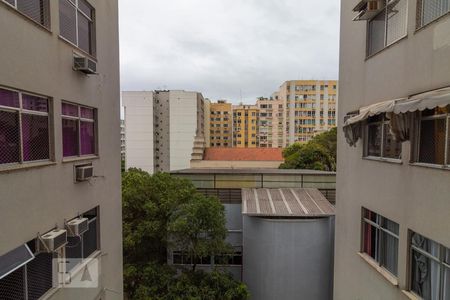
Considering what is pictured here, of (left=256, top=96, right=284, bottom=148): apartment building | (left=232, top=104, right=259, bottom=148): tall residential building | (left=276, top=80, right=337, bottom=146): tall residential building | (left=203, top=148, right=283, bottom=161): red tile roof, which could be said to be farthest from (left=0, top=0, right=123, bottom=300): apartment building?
(left=232, top=104, right=259, bottom=148): tall residential building

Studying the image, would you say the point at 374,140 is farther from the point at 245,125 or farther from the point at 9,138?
the point at 245,125

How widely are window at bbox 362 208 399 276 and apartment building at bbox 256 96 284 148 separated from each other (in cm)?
6459

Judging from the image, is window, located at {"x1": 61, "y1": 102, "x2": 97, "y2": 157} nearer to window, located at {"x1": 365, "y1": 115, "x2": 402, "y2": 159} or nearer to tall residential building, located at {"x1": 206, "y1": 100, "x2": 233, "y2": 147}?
window, located at {"x1": 365, "y1": 115, "x2": 402, "y2": 159}

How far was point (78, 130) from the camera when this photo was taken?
5.59 meters

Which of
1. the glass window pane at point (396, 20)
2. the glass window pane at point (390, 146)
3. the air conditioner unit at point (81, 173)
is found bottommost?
the air conditioner unit at point (81, 173)

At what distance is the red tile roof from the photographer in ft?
152

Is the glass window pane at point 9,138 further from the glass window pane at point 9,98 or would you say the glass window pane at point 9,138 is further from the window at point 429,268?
the window at point 429,268

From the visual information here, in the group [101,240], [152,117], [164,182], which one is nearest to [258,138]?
[152,117]

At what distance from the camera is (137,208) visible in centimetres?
1130

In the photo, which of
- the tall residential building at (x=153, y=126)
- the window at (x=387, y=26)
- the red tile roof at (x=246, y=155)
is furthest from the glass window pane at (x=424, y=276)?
the tall residential building at (x=153, y=126)

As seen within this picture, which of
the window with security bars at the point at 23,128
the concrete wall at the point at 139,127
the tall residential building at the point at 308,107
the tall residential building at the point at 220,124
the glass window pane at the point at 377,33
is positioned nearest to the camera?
the window with security bars at the point at 23,128

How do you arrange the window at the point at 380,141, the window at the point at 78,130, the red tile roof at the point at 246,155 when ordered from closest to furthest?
the window at the point at 78,130 < the window at the point at 380,141 < the red tile roof at the point at 246,155

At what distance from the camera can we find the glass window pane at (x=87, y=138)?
19.1ft

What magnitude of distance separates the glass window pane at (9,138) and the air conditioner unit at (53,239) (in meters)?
1.25
